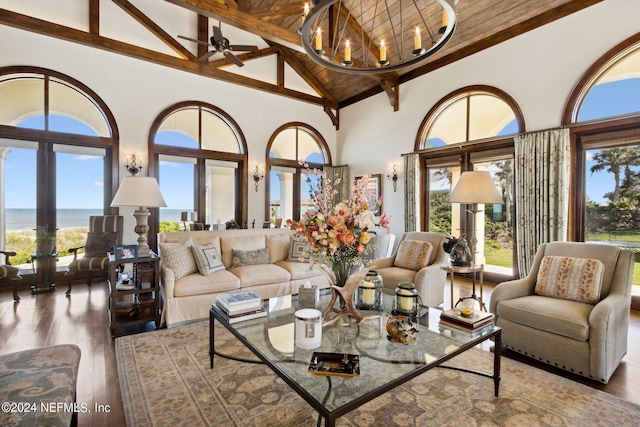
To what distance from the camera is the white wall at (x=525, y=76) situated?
4.11 meters

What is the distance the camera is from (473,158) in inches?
219

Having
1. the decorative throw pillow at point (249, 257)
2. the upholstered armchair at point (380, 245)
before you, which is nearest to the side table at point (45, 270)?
the decorative throw pillow at point (249, 257)

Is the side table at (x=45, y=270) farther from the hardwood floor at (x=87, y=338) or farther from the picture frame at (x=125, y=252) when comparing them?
the picture frame at (x=125, y=252)

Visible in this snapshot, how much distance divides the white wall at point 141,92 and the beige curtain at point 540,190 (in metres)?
5.00

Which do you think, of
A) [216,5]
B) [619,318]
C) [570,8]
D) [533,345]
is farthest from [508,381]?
[216,5]

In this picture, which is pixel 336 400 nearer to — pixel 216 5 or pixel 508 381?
pixel 508 381

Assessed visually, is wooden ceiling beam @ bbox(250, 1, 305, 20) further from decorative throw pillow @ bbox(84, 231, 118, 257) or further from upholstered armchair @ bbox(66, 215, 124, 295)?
decorative throw pillow @ bbox(84, 231, 118, 257)

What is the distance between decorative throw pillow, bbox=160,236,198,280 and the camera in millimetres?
3443

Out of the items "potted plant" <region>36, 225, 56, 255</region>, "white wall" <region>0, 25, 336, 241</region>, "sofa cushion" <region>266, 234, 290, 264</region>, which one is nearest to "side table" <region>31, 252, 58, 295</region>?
"potted plant" <region>36, 225, 56, 255</region>

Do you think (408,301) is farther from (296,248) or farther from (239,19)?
(239,19)

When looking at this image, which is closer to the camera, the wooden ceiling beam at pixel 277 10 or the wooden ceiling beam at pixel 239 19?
the wooden ceiling beam at pixel 239 19

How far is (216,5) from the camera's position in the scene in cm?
446

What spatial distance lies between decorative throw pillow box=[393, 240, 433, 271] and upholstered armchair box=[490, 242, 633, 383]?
106cm

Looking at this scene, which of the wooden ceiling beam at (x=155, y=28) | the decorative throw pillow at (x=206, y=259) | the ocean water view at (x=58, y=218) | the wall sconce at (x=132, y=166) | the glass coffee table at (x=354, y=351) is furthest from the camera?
the wall sconce at (x=132, y=166)
